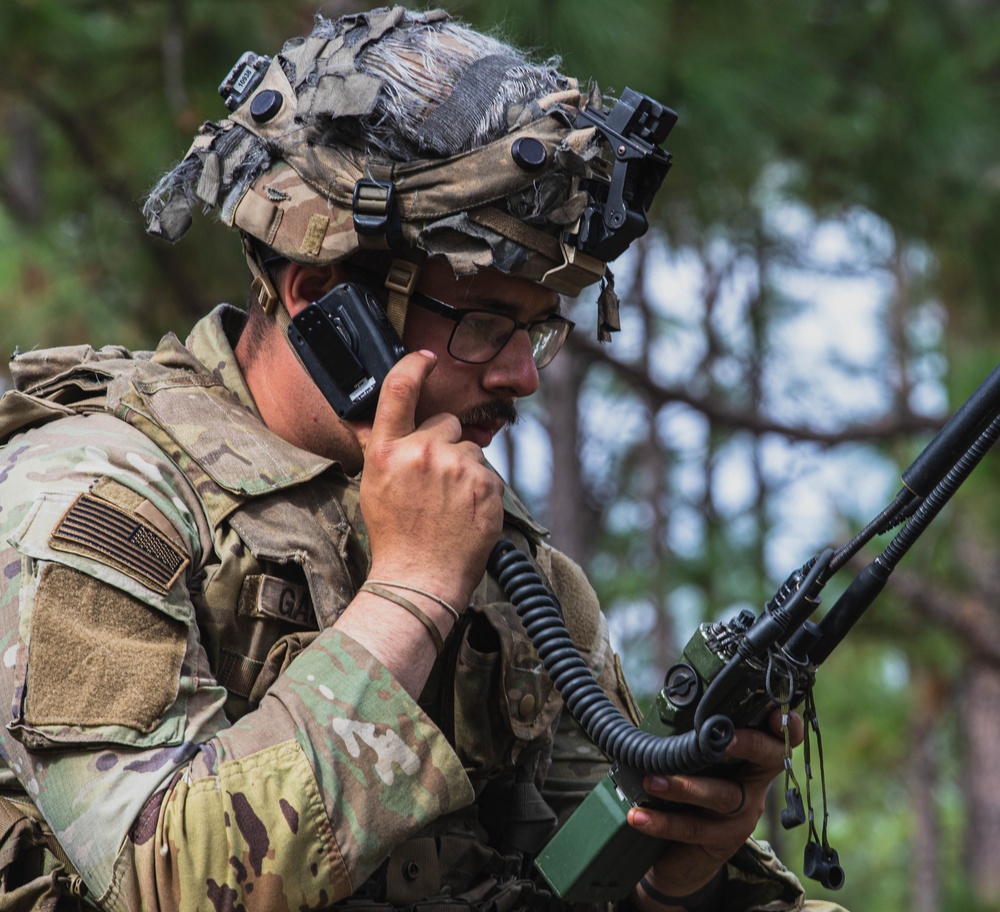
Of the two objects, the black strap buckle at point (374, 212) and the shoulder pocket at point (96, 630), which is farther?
the black strap buckle at point (374, 212)

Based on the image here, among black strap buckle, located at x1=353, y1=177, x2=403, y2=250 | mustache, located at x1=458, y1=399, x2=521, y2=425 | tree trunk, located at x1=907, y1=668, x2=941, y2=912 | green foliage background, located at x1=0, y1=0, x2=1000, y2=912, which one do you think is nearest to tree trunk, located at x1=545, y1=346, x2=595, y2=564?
green foliage background, located at x1=0, y1=0, x2=1000, y2=912

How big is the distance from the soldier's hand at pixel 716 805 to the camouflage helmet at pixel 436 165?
98 cm

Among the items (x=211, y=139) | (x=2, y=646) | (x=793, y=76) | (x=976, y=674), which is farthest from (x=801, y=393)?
(x=2, y=646)

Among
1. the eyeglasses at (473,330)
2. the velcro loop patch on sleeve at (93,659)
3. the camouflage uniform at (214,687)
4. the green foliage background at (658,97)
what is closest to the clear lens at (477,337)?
the eyeglasses at (473,330)

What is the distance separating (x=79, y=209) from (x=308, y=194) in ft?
17.3

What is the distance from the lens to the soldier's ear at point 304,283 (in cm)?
297

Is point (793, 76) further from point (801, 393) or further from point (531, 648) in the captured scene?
point (801, 393)

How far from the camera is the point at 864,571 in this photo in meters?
2.47

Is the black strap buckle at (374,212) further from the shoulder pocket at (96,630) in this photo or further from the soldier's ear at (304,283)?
the shoulder pocket at (96,630)

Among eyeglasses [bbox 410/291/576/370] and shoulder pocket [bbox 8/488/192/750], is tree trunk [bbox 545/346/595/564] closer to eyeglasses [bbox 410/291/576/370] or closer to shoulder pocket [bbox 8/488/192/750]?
eyeglasses [bbox 410/291/576/370]

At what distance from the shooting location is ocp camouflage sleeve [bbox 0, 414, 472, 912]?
223 cm

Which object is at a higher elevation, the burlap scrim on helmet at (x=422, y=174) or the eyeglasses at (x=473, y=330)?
the burlap scrim on helmet at (x=422, y=174)

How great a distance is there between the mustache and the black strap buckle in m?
0.38

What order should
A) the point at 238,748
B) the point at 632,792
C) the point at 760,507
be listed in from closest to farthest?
the point at 238,748
the point at 632,792
the point at 760,507
